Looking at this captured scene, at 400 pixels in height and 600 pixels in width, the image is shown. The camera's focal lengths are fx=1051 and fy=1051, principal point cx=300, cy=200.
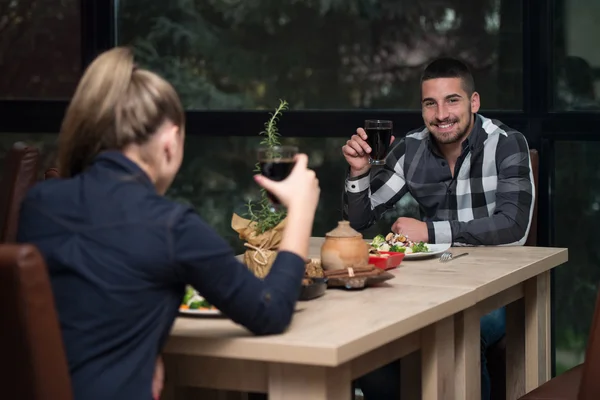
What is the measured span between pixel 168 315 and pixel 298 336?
230 mm

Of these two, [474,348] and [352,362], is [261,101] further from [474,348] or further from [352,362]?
[352,362]

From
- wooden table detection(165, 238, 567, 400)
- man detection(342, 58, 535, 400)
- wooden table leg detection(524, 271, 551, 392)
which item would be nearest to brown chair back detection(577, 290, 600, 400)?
wooden table detection(165, 238, 567, 400)

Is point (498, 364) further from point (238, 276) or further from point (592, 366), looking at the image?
point (238, 276)

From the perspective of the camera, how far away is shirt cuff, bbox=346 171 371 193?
11.2 feet

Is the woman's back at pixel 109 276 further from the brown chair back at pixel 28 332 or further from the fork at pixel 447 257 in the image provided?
the fork at pixel 447 257

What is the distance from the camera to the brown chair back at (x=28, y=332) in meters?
1.50

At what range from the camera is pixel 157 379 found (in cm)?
182

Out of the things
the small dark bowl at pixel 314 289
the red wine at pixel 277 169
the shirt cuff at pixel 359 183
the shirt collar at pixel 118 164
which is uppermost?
the shirt collar at pixel 118 164

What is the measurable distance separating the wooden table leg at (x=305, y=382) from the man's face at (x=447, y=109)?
1.70 metres

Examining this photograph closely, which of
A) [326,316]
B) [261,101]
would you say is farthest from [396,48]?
[326,316]

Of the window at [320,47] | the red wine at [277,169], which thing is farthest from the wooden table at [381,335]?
the window at [320,47]

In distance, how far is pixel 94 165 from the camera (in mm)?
1795

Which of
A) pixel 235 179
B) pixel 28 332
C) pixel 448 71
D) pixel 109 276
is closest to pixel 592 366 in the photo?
pixel 109 276

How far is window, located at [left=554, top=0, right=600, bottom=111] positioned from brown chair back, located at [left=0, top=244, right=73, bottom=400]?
9.57ft
